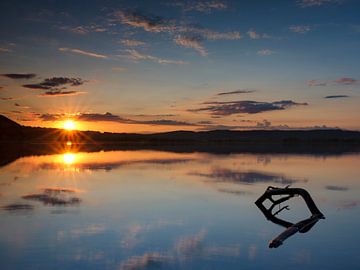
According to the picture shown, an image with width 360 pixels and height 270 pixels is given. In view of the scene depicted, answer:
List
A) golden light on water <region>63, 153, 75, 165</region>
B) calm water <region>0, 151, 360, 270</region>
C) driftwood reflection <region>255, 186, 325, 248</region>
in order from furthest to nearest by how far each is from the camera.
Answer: golden light on water <region>63, 153, 75, 165</region> → driftwood reflection <region>255, 186, 325, 248</region> → calm water <region>0, 151, 360, 270</region>

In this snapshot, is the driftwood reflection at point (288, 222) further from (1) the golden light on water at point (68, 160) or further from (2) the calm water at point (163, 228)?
(1) the golden light on water at point (68, 160)

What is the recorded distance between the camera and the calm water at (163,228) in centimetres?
988

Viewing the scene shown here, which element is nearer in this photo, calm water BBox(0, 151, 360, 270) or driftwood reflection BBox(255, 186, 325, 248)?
calm water BBox(0, 151, 360, 270)

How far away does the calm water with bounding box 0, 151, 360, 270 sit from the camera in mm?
9883

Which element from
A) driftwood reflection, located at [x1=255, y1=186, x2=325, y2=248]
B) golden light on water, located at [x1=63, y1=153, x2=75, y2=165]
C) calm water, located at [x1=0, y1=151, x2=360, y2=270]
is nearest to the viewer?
calm water, located at [x1=0, y1=151, x2=360, y2=270]

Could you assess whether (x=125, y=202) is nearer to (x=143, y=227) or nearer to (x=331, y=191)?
(x=143, y=227)

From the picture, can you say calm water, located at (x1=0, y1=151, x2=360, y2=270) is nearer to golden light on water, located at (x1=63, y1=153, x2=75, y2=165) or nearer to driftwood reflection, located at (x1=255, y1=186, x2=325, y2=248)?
driftwood reflection, located at (x1=255, y1=186, x2=325, y2=248)

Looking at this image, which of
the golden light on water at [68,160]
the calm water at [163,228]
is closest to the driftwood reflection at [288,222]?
the calm water at [163,228]

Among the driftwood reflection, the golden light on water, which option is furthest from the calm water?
the golden light on water

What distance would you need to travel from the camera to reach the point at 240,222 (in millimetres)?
14375

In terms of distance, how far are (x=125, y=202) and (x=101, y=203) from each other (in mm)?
1071

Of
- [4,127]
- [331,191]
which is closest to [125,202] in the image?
[331,191]

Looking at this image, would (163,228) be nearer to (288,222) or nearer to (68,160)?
(288,222)

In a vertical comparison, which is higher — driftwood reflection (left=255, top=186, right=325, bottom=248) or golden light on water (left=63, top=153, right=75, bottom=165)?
golden light on water (left=63, top=153, right=75, bottom=165)
